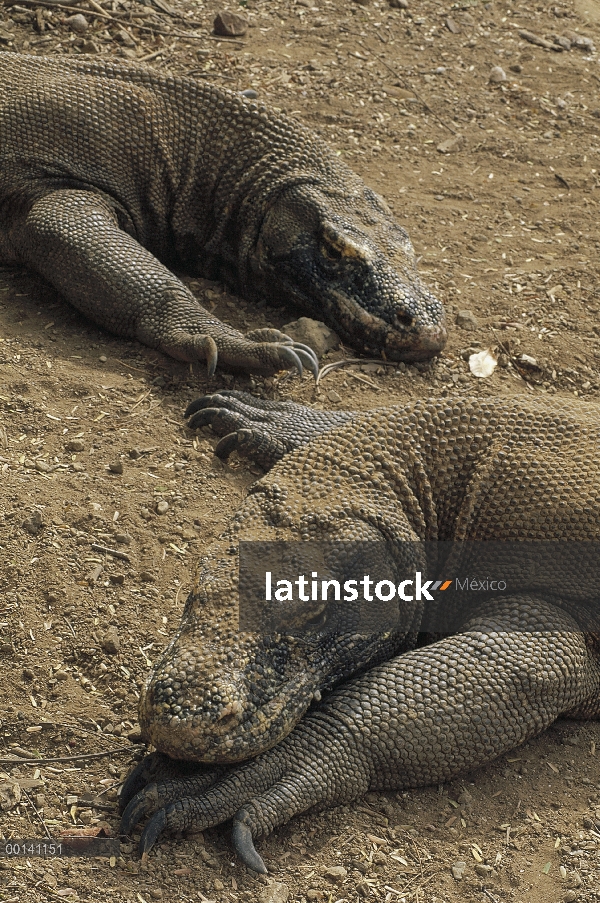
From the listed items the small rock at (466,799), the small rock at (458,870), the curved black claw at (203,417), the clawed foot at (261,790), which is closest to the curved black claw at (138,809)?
the clawed foot at (261,790)

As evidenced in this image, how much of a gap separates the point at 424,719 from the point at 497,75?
6899 mm

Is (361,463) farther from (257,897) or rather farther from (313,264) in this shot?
(313,264)

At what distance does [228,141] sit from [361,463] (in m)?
3.01

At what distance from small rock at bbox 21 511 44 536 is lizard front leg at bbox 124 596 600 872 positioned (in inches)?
48.5

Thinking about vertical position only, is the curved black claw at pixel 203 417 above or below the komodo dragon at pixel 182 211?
below

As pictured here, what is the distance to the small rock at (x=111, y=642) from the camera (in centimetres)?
346

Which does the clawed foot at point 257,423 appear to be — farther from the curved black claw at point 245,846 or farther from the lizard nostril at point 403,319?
the curved black claw at point 245,846

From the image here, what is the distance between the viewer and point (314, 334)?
5.51 m

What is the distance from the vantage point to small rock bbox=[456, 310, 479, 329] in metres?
5.90

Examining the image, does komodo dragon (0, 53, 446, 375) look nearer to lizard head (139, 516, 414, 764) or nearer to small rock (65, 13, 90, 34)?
small rock (65, 13, 90, 34)

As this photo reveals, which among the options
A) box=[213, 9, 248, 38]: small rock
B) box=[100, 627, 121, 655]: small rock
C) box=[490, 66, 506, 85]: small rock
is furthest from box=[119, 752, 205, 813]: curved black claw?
box=[490, 66, 506, 85]: small rock

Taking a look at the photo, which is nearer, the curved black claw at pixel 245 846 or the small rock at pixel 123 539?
the curved black claw at pixel 245 846

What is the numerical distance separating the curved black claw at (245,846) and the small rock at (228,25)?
271 inches

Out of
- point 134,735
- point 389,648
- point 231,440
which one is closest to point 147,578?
point 134,735
